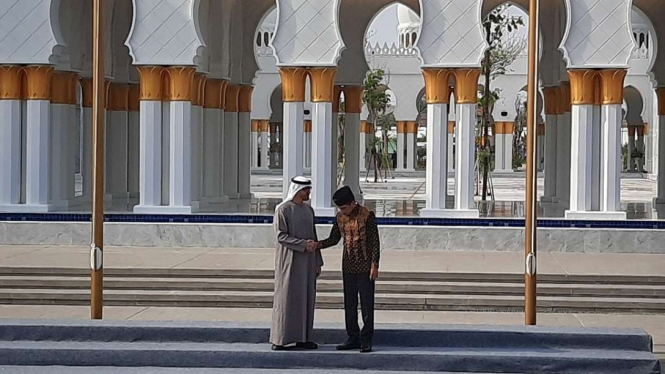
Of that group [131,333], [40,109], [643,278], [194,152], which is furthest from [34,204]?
[643,278]

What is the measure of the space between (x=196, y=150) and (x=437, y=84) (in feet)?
11.5

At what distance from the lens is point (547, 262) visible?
11680 millimetres

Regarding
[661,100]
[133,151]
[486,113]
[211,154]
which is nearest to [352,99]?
[211,154]

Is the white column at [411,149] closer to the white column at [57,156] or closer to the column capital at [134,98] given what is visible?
the column capital at [134,98]

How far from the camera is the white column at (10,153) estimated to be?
44.1 feet

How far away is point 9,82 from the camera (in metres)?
13.4

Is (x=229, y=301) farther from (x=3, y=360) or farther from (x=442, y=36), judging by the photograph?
(x=442, y=36)

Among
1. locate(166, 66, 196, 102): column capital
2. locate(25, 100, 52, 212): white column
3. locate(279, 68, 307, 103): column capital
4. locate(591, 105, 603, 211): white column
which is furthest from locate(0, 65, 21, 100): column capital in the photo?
locate(591, 105, 603, 211): white column

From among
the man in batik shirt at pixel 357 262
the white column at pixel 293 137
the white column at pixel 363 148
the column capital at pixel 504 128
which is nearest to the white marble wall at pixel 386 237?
the white column at pixel 293 137

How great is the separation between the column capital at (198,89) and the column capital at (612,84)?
5416 millimetres

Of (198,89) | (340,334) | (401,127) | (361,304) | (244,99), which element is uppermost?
(401,127)

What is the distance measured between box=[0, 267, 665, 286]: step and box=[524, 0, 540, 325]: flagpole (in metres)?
2.81

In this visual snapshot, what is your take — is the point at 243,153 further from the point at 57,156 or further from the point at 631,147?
the point at 631,147

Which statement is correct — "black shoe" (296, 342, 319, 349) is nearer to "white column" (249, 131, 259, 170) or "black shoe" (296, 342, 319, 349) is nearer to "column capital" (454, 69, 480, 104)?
"column capital" (454, 69, 480, 104)
